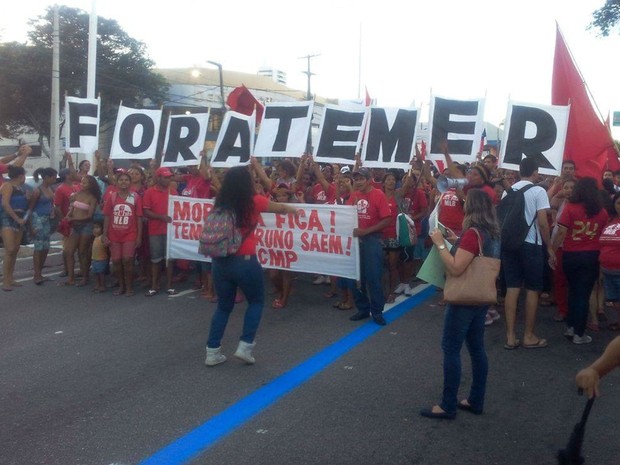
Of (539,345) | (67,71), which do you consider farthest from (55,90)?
(539,345)

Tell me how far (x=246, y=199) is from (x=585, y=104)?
15.1 ft

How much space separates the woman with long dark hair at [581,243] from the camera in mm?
6824

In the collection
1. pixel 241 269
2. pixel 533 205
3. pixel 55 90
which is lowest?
pixel 241 269

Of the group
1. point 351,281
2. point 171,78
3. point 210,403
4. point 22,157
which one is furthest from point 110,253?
point 171,78

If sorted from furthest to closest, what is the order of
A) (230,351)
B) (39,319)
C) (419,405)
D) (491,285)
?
(39,319), (230,351), (419,405), (491,285)

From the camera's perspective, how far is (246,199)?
19.6 ft

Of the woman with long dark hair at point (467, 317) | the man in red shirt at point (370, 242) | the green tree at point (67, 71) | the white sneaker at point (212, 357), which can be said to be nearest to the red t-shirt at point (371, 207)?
the man in red shirt at point (370, 242)

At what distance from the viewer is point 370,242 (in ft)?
25.7

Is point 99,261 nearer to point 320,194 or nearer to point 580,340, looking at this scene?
point 320,194

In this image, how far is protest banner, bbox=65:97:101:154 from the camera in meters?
10.6

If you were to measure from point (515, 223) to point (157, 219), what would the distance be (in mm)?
4890

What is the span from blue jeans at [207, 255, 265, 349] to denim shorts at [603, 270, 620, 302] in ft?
11.0

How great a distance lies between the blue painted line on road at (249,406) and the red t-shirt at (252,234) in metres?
1.11

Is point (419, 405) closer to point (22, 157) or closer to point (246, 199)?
point (246, 199)
